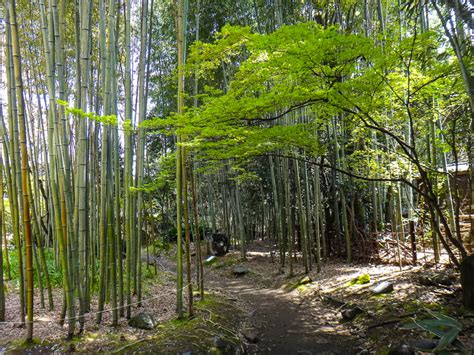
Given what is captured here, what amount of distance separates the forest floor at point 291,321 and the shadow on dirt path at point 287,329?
0.01 meters

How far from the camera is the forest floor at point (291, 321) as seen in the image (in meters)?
3.45

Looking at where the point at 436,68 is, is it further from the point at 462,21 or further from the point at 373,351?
the point at 373,351

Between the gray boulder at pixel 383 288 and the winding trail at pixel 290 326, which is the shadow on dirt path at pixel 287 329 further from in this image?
the gray boulder at pixel 383 288

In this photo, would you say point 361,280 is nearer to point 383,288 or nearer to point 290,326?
point 383,288

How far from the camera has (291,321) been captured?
15.9 ft

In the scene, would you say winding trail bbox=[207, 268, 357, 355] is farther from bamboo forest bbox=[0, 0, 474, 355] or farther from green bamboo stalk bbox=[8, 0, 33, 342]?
green bamboo stalk bbox=[8, 0, 33, 342]

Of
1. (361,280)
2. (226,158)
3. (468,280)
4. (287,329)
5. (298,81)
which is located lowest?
(287,329)

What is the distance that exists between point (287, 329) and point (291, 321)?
310 millimetres

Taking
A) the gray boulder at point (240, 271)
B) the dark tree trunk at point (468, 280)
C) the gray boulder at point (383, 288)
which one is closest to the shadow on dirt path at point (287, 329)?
the gray boulder at point (383, 288)

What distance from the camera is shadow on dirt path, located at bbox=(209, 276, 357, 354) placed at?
388cm

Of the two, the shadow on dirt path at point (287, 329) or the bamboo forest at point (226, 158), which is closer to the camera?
the bamboo forest at point (226, 158)

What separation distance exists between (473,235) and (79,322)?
17.0 ft

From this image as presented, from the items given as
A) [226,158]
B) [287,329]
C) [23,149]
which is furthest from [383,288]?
[23,149]

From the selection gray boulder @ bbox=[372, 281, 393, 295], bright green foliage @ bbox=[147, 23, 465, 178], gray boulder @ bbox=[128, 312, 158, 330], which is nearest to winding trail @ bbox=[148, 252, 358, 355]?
gray boulder @ bbox=[372, 281, 393, 295]
